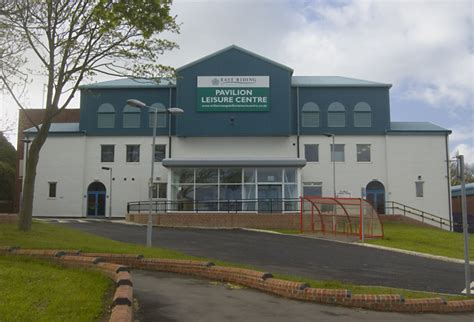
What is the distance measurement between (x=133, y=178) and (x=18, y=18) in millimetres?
24372

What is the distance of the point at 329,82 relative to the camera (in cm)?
4356

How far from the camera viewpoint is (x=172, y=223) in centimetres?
3175

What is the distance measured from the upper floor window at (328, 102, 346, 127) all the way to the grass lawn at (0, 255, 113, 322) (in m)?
33.2

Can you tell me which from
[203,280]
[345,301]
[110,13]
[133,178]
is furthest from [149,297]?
[133,178]

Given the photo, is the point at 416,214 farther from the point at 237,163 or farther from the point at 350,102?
the point at 237,163

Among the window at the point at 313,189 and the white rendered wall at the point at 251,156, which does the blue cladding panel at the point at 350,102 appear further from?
the window at the point at 313,189

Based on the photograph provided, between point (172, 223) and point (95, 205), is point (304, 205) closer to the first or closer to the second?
point (172, 223)

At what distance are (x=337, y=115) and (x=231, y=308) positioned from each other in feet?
114

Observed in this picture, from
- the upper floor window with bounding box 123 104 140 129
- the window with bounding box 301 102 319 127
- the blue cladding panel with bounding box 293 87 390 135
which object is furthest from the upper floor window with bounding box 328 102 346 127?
the upper floor window with bounding box 123 104 140 129

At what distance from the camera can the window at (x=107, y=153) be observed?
4184 cm

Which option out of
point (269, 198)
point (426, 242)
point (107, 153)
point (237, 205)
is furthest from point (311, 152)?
point (426, 242)

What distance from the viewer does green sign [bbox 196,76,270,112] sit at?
40750mm

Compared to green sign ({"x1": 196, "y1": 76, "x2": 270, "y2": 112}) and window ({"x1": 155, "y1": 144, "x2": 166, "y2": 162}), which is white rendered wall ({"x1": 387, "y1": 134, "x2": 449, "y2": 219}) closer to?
green sign ({"x1": 196, "y1": 76, "x2": 270, "y2": 112})

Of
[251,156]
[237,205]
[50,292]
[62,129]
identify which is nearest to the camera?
[50,292]
